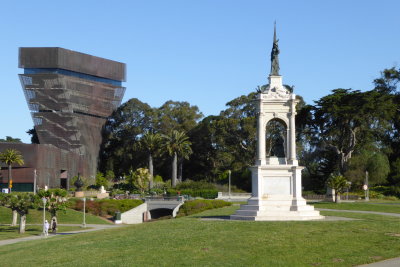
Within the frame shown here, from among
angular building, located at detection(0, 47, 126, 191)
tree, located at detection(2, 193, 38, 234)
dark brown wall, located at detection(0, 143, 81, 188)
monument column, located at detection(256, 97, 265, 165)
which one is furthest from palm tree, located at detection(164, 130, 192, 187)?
monument column, located at detection(256, 97, 265, 165)

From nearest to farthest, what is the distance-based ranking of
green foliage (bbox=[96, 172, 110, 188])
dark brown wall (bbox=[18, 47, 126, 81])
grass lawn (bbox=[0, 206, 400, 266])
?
grass lawn (bbox=[0, 206, 400, 266]), green foliage (bbox=[96, 172, 110, 188]), dark brown wall (bbox=[18, 47, 126, 81])

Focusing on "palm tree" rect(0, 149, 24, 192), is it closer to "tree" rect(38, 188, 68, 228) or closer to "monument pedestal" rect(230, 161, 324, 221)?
"tree" rect(38, 188, 68, 228)

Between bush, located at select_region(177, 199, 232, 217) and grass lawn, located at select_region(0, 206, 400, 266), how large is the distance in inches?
1370

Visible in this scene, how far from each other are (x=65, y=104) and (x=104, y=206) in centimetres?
4623

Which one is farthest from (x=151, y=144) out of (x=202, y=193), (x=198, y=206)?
(x=198, y=206)

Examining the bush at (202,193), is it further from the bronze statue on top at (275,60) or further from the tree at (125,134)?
the bronze statue on top at (275,60)

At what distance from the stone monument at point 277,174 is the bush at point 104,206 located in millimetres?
42435

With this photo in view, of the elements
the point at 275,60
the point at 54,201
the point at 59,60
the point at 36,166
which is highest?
the point at 59,60

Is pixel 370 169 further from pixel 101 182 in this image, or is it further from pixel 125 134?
pixel 125 134

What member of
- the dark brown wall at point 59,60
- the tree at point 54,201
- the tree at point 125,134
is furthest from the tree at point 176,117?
the tree at point 54,201

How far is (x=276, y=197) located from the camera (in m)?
33.1

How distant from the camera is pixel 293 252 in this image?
21.8 m

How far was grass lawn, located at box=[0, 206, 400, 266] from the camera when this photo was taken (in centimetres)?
2100

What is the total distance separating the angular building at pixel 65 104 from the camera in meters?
115
